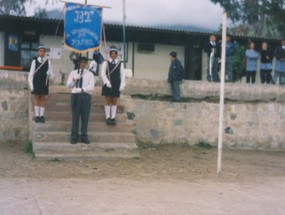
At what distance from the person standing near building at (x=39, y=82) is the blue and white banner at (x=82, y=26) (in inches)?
34.5

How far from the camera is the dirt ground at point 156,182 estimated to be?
6010 mm

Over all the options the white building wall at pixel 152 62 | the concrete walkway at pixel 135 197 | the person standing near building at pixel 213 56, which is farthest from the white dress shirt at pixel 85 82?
the white building wall at pixel 152 62

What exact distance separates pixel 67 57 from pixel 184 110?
7959 millimetres

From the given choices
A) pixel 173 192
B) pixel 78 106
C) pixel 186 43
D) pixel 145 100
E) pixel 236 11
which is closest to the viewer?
pixel 173 192

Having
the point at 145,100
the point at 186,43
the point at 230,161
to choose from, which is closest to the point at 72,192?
the point at 230,161

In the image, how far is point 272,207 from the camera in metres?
6.31

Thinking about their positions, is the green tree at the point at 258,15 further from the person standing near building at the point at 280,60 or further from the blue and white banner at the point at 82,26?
the blue and white banner at the point at 82,26

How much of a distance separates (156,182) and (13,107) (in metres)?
5.13

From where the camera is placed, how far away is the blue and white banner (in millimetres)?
10686

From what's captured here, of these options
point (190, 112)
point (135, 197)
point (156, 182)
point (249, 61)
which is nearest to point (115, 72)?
point (190, 112)

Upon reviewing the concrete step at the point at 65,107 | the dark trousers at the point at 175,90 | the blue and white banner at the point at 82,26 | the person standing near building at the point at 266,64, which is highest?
the blue and white banner at the point at 82,26

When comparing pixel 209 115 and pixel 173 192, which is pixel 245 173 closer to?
pixel 173 192

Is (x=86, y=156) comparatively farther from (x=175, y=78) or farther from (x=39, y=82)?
(x=175, y=78)

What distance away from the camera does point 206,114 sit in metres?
12.3
